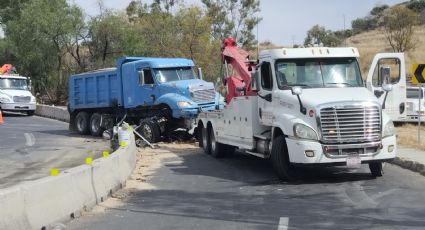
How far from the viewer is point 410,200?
388 inches

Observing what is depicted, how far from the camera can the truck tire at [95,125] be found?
2589 centimetres

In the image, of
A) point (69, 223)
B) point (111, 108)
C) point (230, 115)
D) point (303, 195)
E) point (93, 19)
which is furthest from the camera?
point (93, 19)

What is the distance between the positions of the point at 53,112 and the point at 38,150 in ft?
64.3

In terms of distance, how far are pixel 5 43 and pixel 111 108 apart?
3367cm

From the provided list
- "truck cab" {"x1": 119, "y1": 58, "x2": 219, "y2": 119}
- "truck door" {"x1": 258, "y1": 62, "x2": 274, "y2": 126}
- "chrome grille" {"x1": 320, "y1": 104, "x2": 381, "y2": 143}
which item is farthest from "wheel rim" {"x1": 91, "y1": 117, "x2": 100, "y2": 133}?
"chrome grille" {"x1": 320, "y1": 104, "x2": 381, "y2": 143}

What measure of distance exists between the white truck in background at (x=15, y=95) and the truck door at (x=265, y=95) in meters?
28.5

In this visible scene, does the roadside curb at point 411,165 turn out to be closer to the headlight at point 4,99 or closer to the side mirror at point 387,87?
the side mirror at point 387,87

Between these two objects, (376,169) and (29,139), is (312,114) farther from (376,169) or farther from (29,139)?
(29,139)

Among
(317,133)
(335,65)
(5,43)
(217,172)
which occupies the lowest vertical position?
(217,172)

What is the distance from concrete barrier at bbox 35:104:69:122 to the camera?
3647cm

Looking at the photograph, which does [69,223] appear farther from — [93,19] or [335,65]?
[93,19]

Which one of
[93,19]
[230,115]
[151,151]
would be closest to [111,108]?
[151,151]

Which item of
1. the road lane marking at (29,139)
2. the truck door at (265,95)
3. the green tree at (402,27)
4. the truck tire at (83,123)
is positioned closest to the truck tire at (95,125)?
the truck tire at (83,123)

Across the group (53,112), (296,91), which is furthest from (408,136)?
(53,112)
